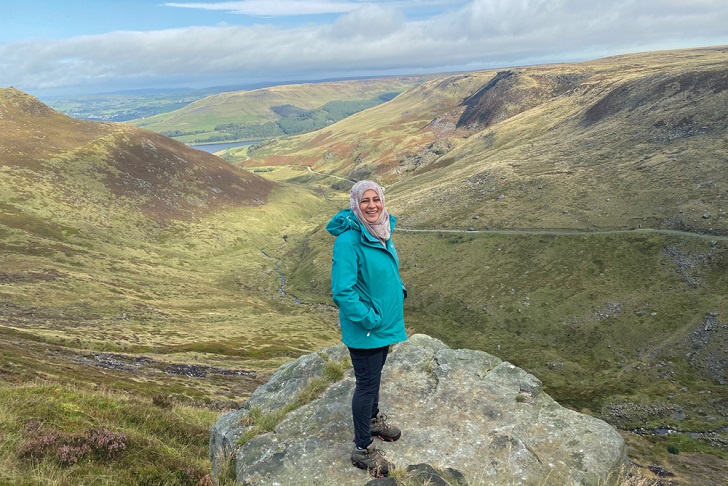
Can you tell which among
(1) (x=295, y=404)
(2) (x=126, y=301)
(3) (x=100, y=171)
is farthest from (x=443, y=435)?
(3) (x=100, y=171)

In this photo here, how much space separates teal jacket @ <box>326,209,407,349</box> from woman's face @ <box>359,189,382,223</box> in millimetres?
305

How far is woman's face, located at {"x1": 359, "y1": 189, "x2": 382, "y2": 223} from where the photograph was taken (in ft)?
29.9

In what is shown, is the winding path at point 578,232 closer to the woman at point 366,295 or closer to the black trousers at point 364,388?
the woman at point 366,295

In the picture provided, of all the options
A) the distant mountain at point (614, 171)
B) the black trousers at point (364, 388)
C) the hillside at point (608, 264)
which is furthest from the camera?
the distant mountain at point (614, 171)

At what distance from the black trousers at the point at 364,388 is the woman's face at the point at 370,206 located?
10.1 feet

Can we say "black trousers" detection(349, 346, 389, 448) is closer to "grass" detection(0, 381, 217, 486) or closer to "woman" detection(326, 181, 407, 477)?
"woman" detection(326, 181, 407, 477)

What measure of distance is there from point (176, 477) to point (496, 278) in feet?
261

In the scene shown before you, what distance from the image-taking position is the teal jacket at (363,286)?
28.1 feet

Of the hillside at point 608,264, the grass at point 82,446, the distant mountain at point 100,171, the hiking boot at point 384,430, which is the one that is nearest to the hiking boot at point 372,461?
the hiking boot at point 384,430

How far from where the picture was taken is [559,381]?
5653cm

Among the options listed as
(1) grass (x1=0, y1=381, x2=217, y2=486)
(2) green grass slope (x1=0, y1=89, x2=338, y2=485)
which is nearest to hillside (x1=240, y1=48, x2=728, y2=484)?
(2) green grass slope (x1=0, y1=89, x2=338, y2=485)

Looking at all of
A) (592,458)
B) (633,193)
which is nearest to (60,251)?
(592,458)

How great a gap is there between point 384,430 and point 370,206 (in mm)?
5773

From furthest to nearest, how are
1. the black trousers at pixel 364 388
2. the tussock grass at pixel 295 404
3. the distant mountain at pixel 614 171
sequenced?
the distant mountain at pixel 614 171 → the tussock grass at pixel 295 404 → the black trousers at pixel 364 388
